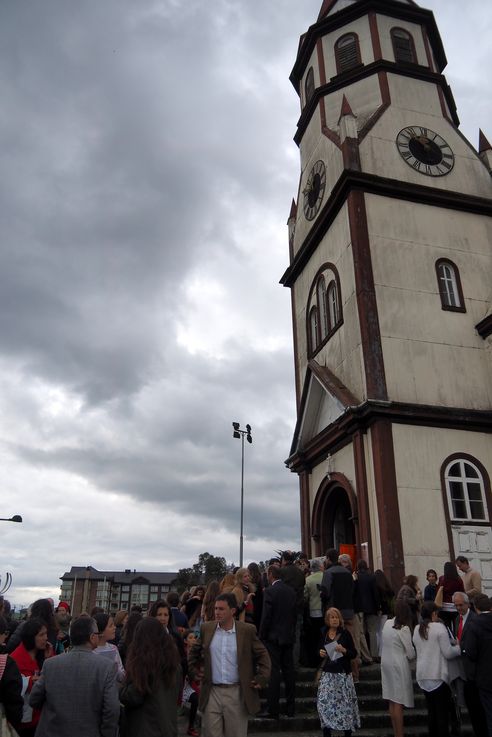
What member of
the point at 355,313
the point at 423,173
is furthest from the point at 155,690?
the point at 423,173

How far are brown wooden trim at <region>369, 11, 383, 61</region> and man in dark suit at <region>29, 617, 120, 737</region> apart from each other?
2407cm

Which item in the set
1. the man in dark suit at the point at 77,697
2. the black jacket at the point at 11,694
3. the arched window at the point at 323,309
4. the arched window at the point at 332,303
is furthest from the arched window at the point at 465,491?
the black jacket at the point at 11,694

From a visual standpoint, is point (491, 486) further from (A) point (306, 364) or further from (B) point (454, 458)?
(A) point (306, 364)

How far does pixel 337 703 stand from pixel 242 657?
2345 mm

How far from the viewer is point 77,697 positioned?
14.9 ft

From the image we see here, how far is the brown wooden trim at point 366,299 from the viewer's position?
54.3 feet

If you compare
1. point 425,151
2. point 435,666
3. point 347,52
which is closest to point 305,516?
point 435,666

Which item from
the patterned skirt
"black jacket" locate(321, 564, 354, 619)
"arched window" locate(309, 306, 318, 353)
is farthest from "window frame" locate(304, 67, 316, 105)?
the patterned skirt

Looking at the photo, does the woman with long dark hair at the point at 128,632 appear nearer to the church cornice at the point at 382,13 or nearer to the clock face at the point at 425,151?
the clock face at the point at 425,151

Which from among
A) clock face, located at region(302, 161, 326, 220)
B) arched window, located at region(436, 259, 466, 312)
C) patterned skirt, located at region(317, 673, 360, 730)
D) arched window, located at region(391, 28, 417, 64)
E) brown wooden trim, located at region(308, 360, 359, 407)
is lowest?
patterned skirt, located at region(317, 673, 360, 730)

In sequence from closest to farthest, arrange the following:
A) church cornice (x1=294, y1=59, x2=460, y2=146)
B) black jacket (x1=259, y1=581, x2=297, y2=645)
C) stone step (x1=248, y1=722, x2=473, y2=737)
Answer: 1. stone step (x1=248, y1=722, x2=473, y2=737)
2. black jacket (x1=259, y1=581, x2=297, y2=645)
3. church cornice (x1=294, y1=59, x2=460, y2=146)

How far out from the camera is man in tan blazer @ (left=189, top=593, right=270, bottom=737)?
6055 mm

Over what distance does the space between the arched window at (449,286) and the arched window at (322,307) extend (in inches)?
157

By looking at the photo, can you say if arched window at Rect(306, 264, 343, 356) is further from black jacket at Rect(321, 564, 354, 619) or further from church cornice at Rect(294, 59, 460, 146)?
black jacket at Rect(321, 564, 354, 619)
